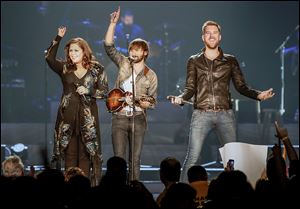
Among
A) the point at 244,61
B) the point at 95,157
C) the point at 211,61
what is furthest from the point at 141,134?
the point at 244,61

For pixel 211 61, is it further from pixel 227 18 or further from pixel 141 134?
pixel 227 18

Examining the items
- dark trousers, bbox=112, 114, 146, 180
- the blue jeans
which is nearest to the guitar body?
dark trousers, bbox=112, 114, 146, 180

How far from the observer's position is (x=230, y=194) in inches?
232

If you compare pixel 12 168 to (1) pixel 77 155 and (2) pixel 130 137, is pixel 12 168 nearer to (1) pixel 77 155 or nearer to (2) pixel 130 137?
(1) pixel 77 155

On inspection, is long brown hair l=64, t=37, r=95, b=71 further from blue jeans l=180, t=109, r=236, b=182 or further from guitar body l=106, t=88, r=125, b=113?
blue jeans l=180, t=109, r=236, b=182

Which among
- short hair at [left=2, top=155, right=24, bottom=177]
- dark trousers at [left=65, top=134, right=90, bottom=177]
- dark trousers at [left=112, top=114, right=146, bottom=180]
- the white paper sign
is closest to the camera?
short hair at [left=2, top=155, right=24, bottom=177]

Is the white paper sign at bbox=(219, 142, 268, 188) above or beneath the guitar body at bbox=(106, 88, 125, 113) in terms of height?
beneath

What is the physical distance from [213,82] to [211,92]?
0.45ft

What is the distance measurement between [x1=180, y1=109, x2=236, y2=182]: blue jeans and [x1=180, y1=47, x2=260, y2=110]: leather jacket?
0.11 meters

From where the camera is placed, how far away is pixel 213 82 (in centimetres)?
993

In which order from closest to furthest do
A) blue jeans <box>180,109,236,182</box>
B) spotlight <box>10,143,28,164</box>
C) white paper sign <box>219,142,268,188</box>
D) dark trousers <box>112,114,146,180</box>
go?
white paper sign <box>219,142,268,188</box> → dark trousers <box>112,114,146,180</box> → blue jeans <box>180,109,236,182</box> → spotlight <box>10,143,28,164</box>

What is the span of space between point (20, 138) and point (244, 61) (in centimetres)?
638

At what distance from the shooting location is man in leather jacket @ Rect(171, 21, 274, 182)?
9.80 m

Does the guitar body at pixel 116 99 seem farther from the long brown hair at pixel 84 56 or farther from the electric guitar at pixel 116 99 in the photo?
the long brown hair at pixel 84 56
